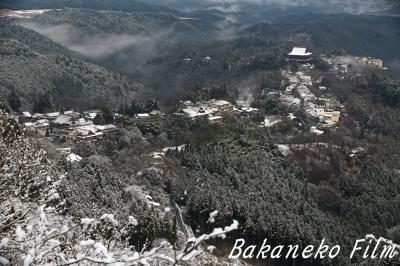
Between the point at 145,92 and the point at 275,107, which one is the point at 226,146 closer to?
the point at 275,107

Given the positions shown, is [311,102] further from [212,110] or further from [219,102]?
[212,110]

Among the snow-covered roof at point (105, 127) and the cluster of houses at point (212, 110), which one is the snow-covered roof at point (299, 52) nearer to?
the cluster of houses at point (212, 110)

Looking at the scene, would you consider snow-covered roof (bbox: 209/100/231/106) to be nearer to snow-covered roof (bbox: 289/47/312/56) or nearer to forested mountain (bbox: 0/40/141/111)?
forested mountain (bbox: 0/40/141/111)

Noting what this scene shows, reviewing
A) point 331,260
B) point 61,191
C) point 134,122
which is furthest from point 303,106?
point 61,191

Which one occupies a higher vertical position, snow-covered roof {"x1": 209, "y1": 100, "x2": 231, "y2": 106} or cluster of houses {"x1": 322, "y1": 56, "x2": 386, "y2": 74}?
snow-covered roof {"x1": 209, "y1": 100, "x2": 231, "y2": 106}

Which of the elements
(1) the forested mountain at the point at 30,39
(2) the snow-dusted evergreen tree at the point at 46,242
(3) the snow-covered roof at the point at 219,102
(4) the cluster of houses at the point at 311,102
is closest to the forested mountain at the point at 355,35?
(4) the cluster of houses at the point at 311,102

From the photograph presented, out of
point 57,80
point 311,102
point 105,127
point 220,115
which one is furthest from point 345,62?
point 105,127

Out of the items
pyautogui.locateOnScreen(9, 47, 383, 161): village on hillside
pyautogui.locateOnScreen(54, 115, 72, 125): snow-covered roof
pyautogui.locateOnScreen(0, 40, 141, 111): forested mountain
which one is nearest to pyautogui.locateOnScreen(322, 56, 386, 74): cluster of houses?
pyautogui.locateOnScreen(9, 47, 383, 161): village on hillside
